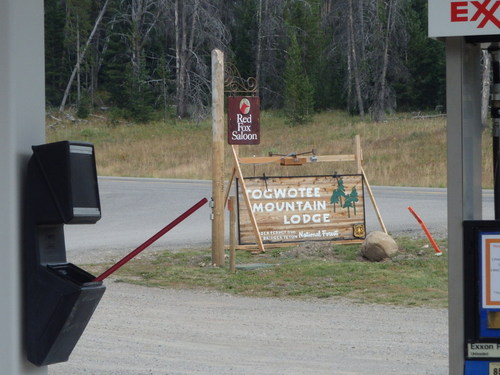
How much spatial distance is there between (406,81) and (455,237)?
55.1 meters

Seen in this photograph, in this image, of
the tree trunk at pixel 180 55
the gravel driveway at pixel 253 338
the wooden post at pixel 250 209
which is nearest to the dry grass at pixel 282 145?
the tree trunk at pixel 180 55

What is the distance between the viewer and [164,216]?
2244 cm

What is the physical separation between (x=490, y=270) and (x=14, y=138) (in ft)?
6.65

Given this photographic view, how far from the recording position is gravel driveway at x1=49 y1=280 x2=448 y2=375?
7.64 metres

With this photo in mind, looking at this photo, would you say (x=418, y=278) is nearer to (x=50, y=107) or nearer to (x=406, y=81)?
(x=406, y=81)

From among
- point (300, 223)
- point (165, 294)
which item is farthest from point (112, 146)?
point (165, 294)

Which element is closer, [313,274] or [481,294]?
[481,294]

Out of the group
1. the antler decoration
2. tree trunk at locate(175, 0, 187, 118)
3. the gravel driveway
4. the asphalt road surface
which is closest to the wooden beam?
the antler decoration

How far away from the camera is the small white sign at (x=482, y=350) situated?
392cm

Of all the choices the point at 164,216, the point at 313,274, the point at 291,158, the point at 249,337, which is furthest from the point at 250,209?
the point at 164,216

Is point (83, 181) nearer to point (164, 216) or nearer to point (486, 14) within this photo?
point (486, 14)

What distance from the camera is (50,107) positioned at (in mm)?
61906

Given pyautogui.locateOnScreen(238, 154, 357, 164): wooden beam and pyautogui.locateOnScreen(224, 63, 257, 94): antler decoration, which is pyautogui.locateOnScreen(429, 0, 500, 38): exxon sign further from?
pyautogui.locateOnScreen(238, 154, 357, 164): wooden beam

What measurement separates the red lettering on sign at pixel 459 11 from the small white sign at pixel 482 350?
135cm
